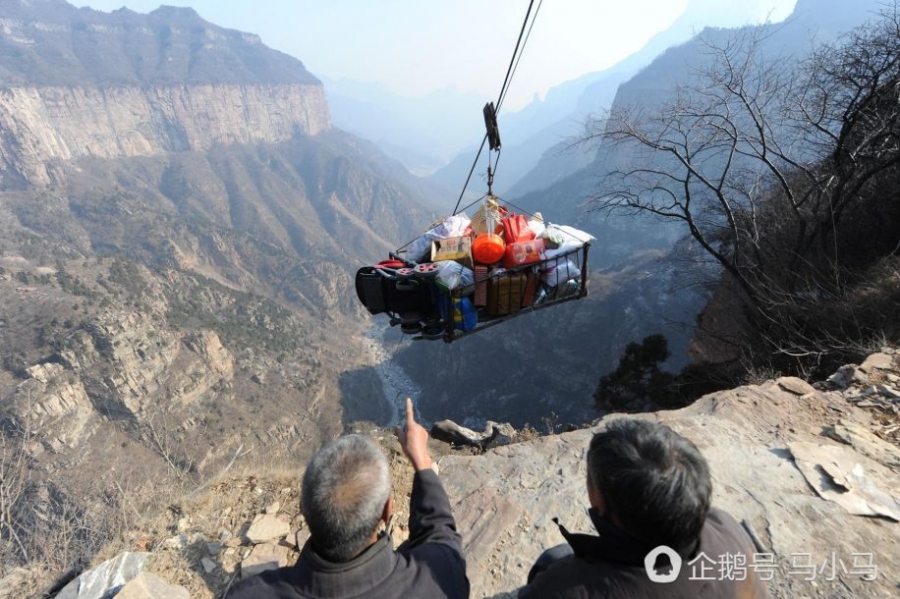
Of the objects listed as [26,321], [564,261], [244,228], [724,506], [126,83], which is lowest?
[244,228]

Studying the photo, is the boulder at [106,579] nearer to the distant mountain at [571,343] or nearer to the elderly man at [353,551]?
the elderly man at [353,551]

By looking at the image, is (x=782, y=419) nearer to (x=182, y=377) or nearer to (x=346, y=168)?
(x=182, y=377)

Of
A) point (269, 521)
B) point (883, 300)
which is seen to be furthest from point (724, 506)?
point (883, 300)

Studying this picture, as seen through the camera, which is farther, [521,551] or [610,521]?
[521,551]

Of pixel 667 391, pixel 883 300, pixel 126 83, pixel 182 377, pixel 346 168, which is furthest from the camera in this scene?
pixel 346 168

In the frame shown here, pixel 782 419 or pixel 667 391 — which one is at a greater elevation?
pixel 782 419
